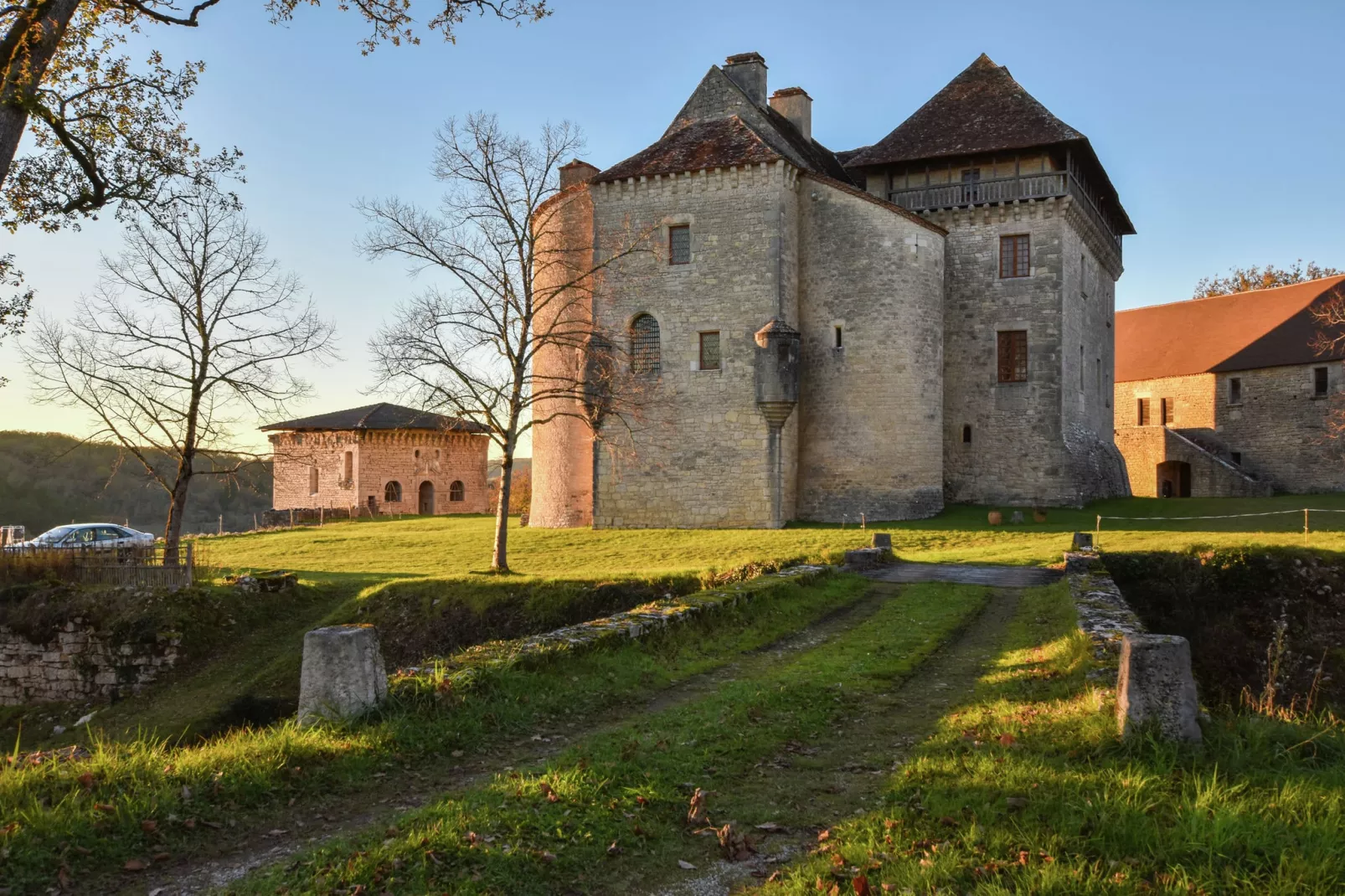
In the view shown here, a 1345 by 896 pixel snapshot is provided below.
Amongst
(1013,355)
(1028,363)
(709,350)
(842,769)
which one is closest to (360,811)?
(842,769)

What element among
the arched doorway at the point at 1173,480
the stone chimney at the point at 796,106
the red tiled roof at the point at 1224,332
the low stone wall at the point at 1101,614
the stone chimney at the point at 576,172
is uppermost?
the stone chimney at the point at 796,106

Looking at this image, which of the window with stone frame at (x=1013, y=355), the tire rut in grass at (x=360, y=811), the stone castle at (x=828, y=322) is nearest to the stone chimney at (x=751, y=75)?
the stone castle at (x=828, y=322)

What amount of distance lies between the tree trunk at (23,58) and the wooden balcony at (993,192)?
26.8 meters

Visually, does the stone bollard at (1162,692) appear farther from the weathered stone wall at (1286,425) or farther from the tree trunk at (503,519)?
the weathered stone wall at (1286,425)

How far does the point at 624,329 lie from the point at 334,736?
23.2 meters

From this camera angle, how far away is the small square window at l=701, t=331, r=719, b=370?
28078mm

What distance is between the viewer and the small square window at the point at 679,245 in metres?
28.5

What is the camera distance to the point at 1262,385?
129 feet

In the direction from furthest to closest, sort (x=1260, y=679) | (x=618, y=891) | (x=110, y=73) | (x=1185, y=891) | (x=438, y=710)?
(x=1260, y=679)
(x=110, y=73)
(x=438, y=710)
(x=618, y=891)
(x=1185, y=891)

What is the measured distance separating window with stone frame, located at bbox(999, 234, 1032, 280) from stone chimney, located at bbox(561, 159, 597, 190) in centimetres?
1433

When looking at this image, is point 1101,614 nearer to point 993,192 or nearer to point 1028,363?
point 1028,363

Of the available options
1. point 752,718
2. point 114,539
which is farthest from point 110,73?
point 114,539

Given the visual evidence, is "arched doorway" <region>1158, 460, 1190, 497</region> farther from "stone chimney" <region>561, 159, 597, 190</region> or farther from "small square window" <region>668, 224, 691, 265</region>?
"stone chimney" <region>561, 159, 597, 190</region>

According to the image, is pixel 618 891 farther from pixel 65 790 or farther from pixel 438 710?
pixel 65 790
